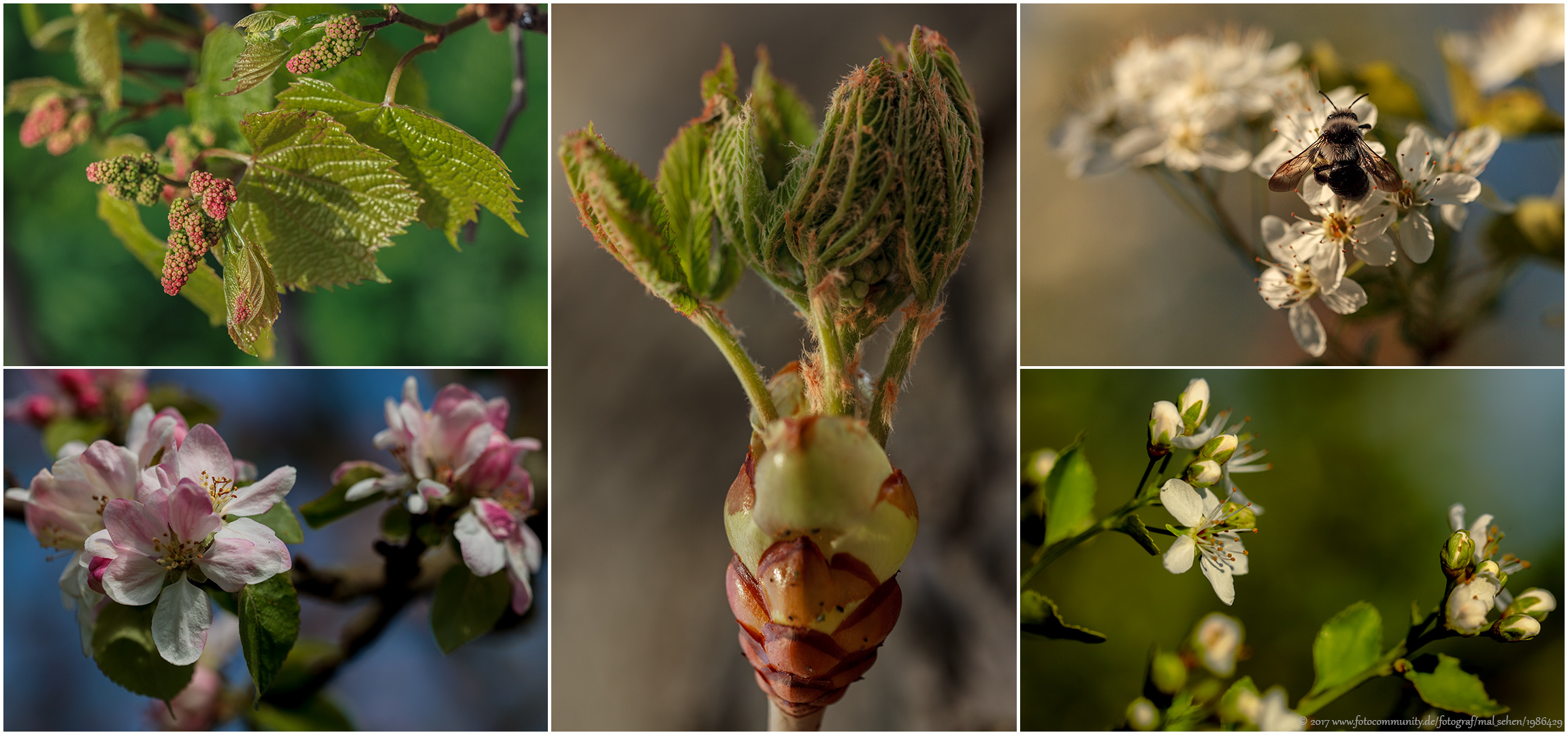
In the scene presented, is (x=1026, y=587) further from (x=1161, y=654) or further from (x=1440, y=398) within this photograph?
(x=1440, y=398)

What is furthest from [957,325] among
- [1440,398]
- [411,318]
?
[411,318]

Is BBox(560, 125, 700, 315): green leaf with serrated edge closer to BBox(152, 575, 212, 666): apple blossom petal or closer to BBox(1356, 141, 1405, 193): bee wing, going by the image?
BBox(152, 575, 212, 666): apple blossom petal

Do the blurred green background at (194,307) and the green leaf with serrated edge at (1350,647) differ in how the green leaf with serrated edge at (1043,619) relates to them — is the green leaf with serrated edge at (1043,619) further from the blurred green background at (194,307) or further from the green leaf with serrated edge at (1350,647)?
the blurred green background at (194,307)

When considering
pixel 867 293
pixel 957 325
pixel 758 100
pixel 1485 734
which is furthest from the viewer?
pixel 957 325

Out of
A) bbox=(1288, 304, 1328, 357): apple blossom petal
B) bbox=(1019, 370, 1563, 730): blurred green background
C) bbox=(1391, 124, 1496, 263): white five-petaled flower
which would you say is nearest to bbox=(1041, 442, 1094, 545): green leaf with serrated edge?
bbox=(1019, 370, 1563, 730): blurred green background

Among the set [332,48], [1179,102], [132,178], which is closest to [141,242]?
[132,178]

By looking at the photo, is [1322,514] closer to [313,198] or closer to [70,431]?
[313,198]
